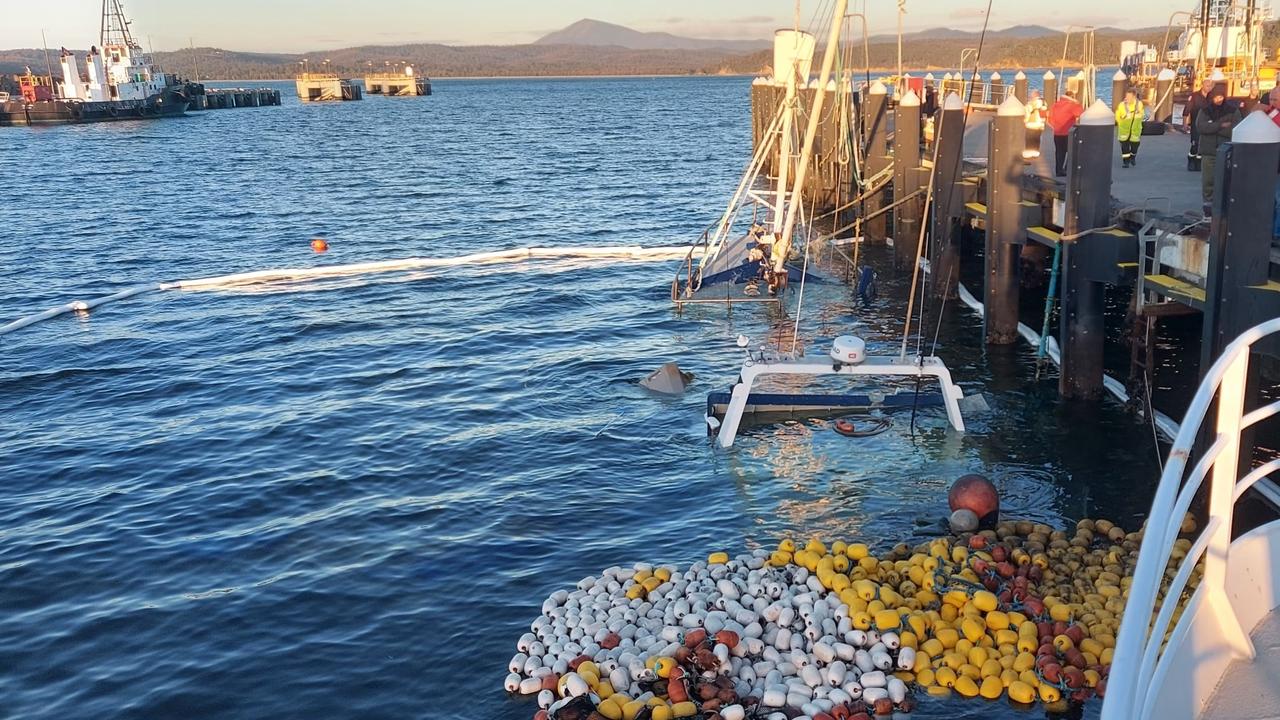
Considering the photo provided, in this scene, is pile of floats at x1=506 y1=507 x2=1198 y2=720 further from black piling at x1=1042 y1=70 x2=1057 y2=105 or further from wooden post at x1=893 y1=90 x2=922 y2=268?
black piling at x1=1042 y1=70 x2=1057 y2=105

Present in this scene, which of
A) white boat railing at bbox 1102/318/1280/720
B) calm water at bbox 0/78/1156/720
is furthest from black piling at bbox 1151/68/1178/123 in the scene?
white boat railing at bbox 1102/318/1280/720

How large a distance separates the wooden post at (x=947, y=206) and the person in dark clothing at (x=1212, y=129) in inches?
180

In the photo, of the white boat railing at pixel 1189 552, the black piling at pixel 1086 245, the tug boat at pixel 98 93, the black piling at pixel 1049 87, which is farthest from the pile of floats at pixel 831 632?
the tug boat at pixel 98 93

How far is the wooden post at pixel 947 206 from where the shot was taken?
23.8 meters

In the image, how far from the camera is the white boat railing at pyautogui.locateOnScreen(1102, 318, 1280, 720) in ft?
12.9

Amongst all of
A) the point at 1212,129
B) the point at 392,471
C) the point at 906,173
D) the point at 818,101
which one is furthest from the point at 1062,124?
the point at 392,471

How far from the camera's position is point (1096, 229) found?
17.6 metres

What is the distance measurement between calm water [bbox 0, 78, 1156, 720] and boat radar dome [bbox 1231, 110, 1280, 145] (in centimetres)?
545

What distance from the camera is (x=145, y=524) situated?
17.0 metres

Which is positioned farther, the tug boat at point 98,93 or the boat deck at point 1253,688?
the tug boat at point 98,93

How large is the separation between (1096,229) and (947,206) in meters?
7.01

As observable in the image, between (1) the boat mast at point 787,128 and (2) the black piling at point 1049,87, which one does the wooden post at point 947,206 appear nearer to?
(1) the boat mast at point 787,128

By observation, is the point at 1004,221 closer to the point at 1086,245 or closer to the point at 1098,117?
the point at 1086,245

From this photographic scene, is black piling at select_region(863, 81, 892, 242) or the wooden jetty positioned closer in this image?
the wooden jetty
